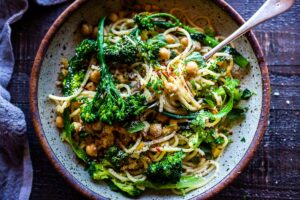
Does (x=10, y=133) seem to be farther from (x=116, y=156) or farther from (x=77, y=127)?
(x=116, y=156)

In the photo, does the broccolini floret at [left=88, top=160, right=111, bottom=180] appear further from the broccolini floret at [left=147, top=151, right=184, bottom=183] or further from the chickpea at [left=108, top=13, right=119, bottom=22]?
the chickpea at [left=108, top=13, right=119, bottom=22]

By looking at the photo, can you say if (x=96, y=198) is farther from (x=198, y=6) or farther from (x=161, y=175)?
(x=198, y=6)

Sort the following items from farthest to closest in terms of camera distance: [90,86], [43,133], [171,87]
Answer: [90,86] → [43,133] → [171,87]

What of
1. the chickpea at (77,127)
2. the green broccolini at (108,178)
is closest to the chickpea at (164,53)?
the chickpea at (77,127)

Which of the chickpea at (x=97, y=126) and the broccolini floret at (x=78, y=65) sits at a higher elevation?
the broccolini floret at (x=78, y=65)

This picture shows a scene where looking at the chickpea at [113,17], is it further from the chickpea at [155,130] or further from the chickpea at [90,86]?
the chickpea at [155,130]

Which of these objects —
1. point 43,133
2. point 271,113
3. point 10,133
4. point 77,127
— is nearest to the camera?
point 43,133

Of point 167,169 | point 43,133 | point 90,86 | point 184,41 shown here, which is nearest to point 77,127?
point 43,133
